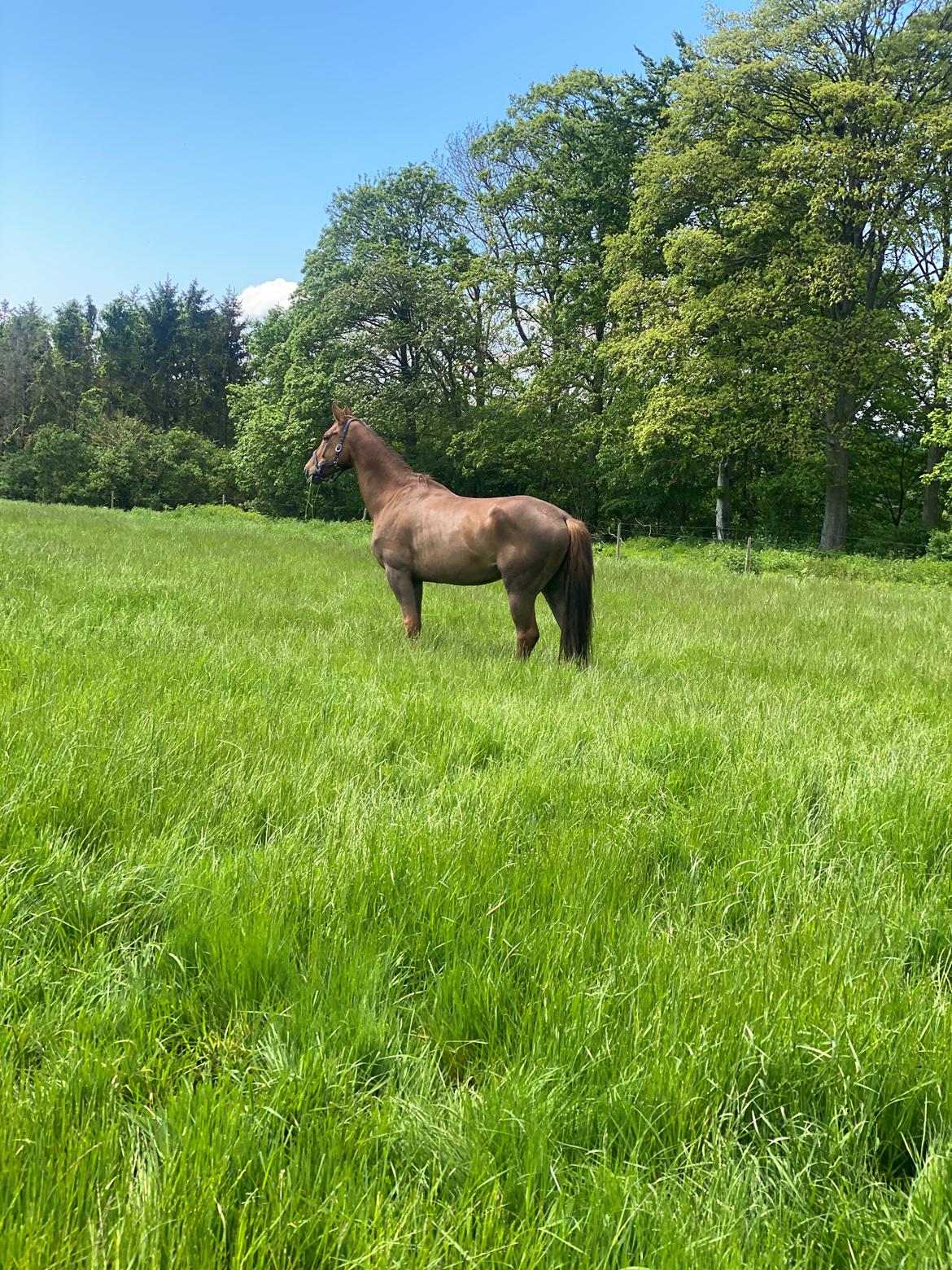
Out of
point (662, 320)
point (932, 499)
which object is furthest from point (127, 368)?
point (932, 499)

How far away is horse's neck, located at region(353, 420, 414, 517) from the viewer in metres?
6.94

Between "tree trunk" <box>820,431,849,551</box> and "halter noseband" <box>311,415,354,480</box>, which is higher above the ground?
"tree trunk" <box>820,431,849,551</box>

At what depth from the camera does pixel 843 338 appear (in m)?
21.2

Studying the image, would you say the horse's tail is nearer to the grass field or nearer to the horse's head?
the grass field

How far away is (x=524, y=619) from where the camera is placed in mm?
5816

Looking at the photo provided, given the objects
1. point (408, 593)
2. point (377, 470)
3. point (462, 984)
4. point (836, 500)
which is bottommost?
point (462, 984)

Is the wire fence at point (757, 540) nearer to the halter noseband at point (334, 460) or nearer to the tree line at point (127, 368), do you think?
the halter noseband at point (334, 460)

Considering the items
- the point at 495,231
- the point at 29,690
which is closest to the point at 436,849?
the point at 29,690

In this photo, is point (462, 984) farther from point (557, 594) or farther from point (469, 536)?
point (469, 536)

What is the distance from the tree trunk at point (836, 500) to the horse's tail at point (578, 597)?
2015 centimetres

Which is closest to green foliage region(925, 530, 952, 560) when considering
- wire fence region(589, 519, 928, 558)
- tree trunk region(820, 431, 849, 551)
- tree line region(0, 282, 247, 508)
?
wire fence region(589, 519, 928, 558)

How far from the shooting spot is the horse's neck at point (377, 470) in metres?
6.94

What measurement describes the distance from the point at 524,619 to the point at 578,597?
501 mm

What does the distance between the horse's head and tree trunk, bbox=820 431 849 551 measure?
65.8 feet
